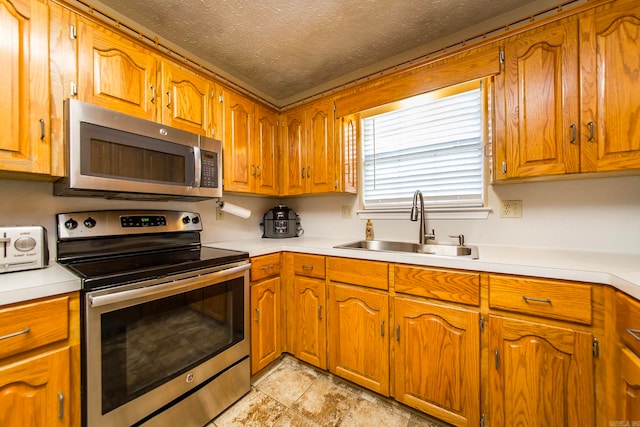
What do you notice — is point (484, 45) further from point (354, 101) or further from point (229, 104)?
point (229, 104)

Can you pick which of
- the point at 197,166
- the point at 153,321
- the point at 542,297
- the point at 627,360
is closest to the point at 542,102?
the point at 542,297

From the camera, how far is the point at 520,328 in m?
1.08

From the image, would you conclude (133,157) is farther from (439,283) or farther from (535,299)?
(535,299)

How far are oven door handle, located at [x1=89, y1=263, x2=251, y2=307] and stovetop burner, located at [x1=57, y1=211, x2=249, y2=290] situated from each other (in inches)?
1.6

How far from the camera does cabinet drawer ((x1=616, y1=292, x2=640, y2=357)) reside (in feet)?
2.58

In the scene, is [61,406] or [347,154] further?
[347,154]

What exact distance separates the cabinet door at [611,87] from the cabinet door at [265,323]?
1892mm

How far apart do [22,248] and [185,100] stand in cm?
110

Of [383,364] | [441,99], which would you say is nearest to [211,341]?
[383,364]

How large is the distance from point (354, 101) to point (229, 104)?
944 millimetres

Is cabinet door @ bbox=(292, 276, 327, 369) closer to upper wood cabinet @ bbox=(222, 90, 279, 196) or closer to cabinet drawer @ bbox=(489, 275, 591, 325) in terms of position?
upper wood cabinet @ bbox=(222, 90, 279, 196)

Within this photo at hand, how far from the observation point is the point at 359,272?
60.5 inches

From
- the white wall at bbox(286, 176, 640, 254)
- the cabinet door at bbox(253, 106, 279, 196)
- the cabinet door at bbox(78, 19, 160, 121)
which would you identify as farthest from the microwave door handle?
the white wall at bbox(286, 176, 640, 254)

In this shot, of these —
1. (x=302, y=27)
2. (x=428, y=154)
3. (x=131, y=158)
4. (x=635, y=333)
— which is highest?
(x=302, y=27)
